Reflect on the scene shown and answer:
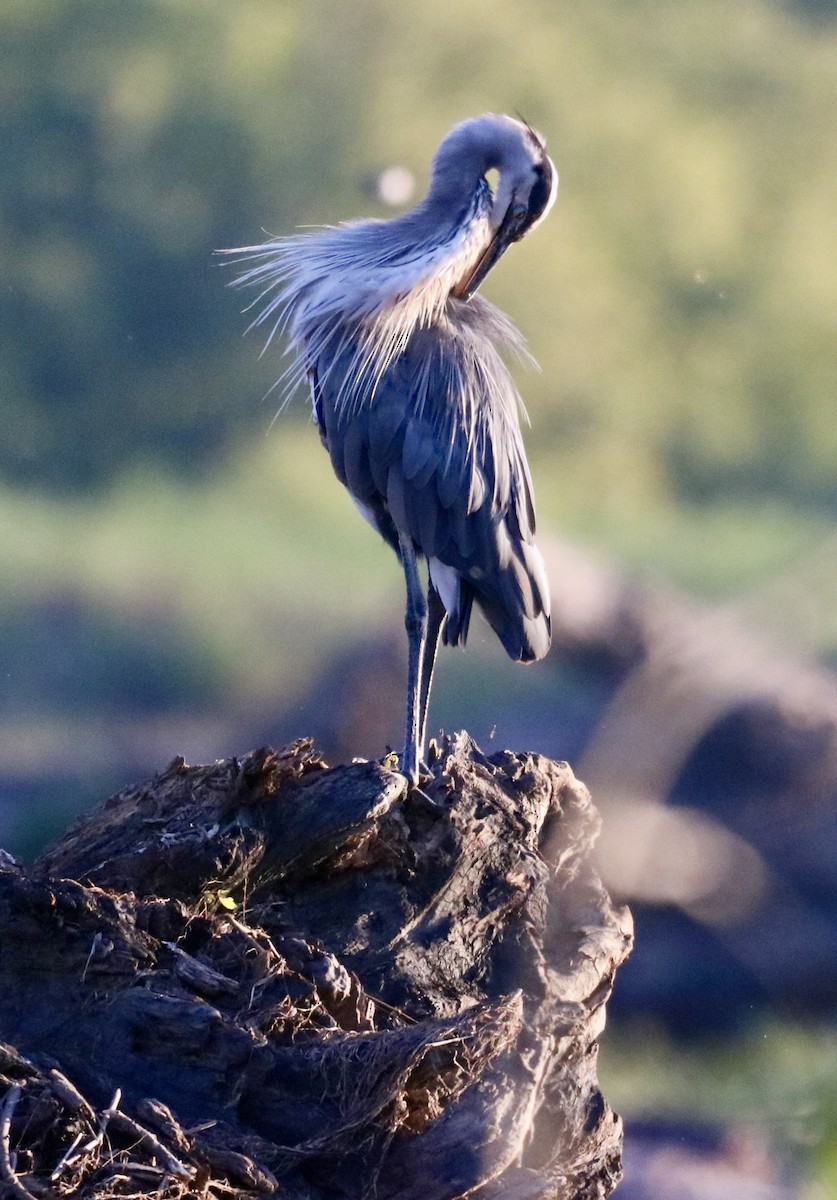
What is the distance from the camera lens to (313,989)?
1.56 metres

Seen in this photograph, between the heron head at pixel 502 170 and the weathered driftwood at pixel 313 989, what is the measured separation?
90cm

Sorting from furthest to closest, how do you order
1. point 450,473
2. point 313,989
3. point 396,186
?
point 396,186, point 450,473, point 313,989

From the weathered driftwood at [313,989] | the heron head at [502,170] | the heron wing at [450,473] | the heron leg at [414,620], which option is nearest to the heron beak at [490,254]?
the heron head at [502,170]

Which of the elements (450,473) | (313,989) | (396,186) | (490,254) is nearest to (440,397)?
(450,473)

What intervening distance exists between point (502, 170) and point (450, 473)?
21.7 inches

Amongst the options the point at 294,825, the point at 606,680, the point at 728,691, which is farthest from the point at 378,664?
the point at 294,825

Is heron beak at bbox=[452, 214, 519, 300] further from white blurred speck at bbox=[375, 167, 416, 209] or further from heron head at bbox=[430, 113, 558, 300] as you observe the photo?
white blurred speck at bbox=[375, 167, 416, 209]

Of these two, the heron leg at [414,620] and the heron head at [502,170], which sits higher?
the heron head at [502,170]

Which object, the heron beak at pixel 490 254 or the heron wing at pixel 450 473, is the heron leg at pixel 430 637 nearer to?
the heron wing at pixel 450 473

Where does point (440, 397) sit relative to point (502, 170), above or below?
below

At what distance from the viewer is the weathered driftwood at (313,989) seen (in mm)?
1370

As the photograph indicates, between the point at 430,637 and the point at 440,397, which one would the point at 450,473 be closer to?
the point at 440,397

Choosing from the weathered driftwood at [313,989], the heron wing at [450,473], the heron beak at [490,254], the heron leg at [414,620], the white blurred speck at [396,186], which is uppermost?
the white blurred speck at [396,186]

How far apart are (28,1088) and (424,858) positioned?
2.20 ft
